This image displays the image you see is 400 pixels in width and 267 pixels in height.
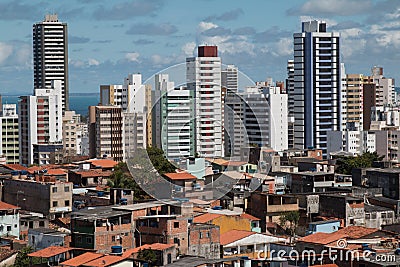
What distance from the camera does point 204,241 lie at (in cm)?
868

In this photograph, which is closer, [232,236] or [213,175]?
[232,236]

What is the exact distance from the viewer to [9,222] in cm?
1014

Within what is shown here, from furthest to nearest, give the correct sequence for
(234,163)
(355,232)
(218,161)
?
(234,163) < (218,161) < (355,232)

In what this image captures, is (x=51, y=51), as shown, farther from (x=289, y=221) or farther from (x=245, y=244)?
(x=245, y=244)

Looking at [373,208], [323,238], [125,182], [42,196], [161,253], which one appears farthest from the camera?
[125,182]

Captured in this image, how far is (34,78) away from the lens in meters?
39.1

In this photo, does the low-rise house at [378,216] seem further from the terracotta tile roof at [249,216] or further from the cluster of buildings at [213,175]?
the terracotta tile roof at [249,216]

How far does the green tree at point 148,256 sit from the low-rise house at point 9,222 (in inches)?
105

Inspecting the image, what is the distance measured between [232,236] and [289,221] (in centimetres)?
160

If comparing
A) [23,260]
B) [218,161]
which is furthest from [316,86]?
[23,260]

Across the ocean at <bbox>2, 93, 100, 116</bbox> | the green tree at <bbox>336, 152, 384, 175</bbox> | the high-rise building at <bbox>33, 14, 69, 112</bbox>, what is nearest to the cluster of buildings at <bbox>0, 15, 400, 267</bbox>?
the green tree at <bbox>336, 152, 384, 175</bbox>

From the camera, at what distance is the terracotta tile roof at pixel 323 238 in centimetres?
819

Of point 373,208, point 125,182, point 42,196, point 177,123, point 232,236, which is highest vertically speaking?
point 177,123

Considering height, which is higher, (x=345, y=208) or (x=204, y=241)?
(x=345, y=208)
